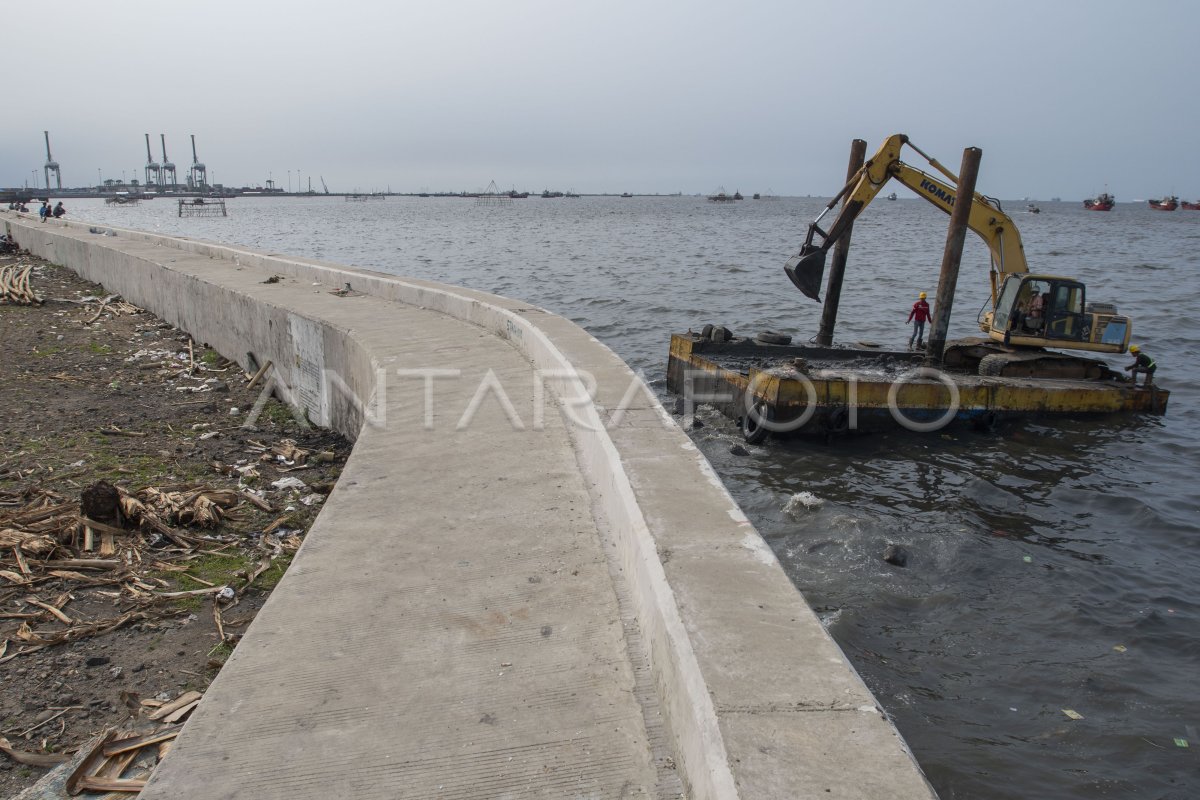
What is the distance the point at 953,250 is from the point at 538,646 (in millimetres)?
11869

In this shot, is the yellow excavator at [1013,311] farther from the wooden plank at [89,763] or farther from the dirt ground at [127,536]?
the wooden plank at [89,763]

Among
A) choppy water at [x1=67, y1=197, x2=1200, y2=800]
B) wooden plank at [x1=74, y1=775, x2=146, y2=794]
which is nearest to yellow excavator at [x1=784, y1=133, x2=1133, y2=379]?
choppy water at [x1=67, y1=197, x2=1200, y2=800]

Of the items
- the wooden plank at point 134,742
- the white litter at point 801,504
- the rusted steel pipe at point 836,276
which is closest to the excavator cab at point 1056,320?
the rusted steel pipe at point 836,276

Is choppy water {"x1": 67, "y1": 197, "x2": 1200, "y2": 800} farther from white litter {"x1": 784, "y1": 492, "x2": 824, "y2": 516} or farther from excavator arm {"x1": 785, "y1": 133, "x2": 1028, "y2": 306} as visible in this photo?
excavator arm {"x1": 785, "y1": 133, "x2": 1028, "y2": 306}

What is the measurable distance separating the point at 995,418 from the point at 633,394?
774cm

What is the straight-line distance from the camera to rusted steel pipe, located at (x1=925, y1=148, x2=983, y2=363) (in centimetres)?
1281

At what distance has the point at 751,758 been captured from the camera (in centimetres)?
207

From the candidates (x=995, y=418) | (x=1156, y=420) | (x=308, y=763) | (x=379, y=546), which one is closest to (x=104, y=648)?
(x=379, y=546)

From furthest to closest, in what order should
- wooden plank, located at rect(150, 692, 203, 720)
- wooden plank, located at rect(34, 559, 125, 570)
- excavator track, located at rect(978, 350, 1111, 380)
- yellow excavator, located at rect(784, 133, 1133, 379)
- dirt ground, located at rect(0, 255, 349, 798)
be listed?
yellow excavator, located at rect(784, 133, 1133, 379), excavator track, located at rect(978, 350, 1111, 380), wooden plank, located at rect(34, 559, 125, 570), dirt ground, located at rect(0, 255, 349, 798), wooden plank, located at rect(150, 692, 203, 720)

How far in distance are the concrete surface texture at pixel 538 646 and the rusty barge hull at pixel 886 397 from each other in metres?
5.48

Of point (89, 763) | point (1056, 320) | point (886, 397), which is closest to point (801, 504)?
point (886, 397)

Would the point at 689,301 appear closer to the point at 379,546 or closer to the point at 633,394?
the point at 633,394

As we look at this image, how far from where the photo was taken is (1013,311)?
1248cm

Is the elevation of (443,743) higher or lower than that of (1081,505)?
higher
